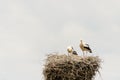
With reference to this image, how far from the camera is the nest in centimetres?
1833

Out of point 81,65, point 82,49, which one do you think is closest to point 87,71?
point 81,65

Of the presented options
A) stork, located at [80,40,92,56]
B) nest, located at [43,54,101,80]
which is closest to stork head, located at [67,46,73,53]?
stork, located at [80,40,92,56]

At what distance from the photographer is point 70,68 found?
Answer: 60.3ft

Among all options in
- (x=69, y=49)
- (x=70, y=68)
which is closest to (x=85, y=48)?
(x=69, y=49)

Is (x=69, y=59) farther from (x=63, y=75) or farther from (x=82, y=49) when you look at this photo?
(x=82, y=49)

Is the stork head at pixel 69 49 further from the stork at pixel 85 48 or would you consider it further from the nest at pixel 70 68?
the nest at pixel 70 68

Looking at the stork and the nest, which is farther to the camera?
the stork

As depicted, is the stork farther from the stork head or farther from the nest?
the nest

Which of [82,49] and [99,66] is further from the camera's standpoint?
[82,49]

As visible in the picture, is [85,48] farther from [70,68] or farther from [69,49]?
[70,68]

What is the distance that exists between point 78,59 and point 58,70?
36.7 inches

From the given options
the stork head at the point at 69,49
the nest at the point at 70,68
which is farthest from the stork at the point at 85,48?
the nest at the point at 70,68

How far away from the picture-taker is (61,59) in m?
18.8

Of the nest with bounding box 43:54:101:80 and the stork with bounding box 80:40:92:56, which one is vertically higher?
the stork with bounding box 80:40:92:56
